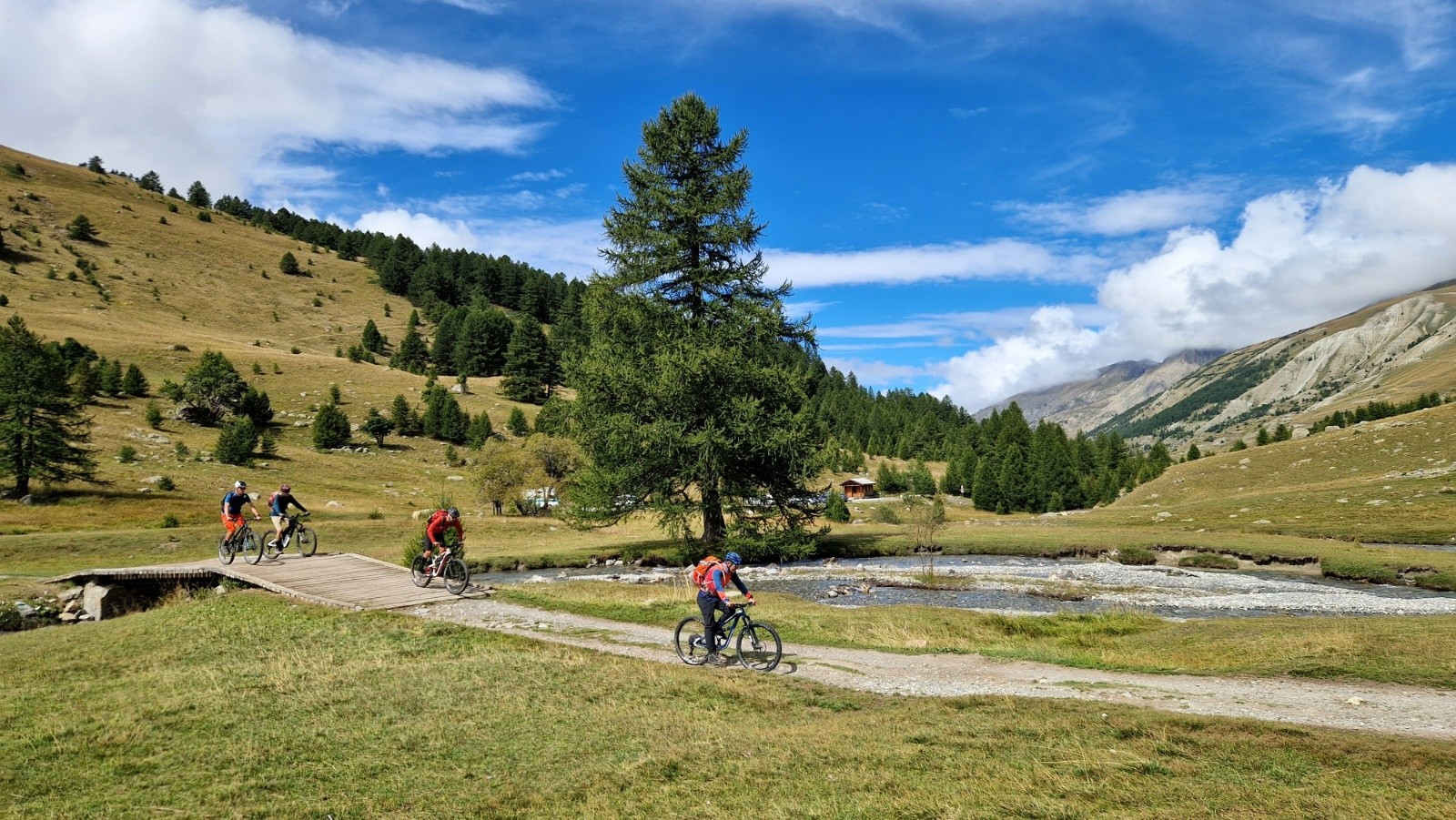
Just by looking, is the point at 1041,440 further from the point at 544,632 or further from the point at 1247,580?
the point at 544,632

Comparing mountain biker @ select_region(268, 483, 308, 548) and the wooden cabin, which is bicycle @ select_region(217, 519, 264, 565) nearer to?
mountain biker @ select_region(268, 483, 308, 548)

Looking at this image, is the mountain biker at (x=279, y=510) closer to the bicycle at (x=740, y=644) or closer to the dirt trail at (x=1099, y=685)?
the dirt trail at (x=1099, y=685)

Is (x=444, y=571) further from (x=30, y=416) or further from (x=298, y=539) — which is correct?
(x=30, y=416)

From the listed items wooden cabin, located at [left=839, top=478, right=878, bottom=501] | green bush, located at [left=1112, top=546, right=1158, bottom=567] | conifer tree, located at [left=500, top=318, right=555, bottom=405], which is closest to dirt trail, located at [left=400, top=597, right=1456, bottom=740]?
green bush, located at [left=1112, top=546, right=1158, bottom=567]

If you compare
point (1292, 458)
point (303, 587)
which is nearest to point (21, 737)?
point (303, 587)

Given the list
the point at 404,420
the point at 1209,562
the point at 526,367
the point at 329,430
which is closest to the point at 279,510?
the point at 1209,562

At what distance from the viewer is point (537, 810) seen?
27.7 ft

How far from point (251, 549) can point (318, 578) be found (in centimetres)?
440

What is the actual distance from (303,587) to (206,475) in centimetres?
4755

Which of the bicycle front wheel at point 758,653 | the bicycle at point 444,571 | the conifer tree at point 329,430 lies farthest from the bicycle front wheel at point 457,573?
the conifer tree at point 329,430

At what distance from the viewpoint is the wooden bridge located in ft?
74.3

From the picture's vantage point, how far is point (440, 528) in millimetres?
24266

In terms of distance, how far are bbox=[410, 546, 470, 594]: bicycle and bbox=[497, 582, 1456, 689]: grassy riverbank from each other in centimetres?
144

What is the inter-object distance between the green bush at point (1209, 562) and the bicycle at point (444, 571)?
37.7 metres
